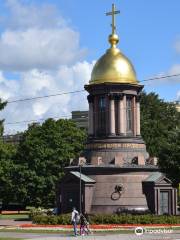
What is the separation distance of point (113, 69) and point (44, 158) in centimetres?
2320

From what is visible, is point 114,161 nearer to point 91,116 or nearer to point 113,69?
point 91,116

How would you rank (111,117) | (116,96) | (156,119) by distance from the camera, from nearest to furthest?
(111,117) < (116,96) < (156,119)

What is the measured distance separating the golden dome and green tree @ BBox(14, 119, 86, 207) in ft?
63.7

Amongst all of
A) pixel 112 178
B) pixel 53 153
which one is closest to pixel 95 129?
pixel 112 178

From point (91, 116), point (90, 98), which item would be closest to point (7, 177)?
point (91, 116)

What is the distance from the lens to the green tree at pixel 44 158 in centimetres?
7338

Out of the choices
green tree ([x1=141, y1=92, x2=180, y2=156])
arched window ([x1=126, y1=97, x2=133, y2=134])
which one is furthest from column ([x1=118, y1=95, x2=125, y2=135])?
green tree ([x1=141, y1=92, x2=180, y2=156])

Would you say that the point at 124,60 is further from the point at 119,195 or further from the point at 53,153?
the point at 53,153

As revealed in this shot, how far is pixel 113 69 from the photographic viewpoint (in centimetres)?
5503

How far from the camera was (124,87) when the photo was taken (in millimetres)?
54688

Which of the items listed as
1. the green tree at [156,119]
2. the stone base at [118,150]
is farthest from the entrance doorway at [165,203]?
the green tree at [156,119]

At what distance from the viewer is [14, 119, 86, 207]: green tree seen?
7338 cm

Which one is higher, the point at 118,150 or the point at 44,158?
the point at 118,150

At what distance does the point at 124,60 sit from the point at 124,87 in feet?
8.96
